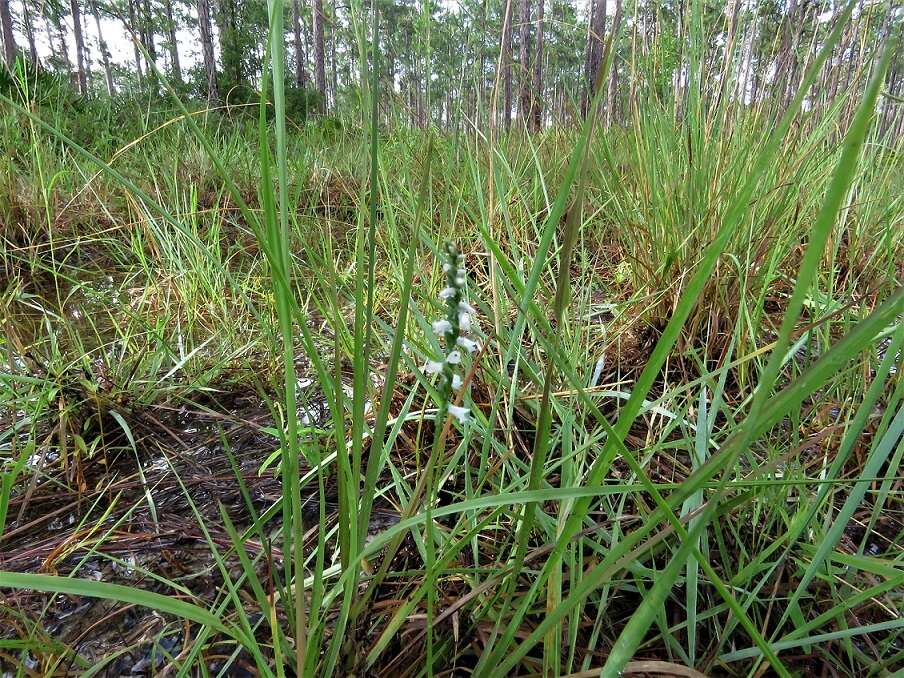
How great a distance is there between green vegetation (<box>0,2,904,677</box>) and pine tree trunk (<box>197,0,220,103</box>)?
748 cm

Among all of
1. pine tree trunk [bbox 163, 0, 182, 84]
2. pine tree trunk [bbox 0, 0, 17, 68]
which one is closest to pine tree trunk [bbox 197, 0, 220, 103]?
pine tree trunk [bbox 163, 0, 182, 84]

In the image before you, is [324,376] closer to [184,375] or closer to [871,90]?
[871,90]

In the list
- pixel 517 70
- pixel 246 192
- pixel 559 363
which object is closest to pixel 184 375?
pixel 559 363

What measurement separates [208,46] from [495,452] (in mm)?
9724

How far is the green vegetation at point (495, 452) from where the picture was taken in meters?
0.40

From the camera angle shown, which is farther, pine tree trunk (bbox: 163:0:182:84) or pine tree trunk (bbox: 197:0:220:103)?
pine tree trunk (bbox: 197:0:220:103)

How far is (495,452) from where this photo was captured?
84 centimetres

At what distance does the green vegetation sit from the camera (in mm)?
398

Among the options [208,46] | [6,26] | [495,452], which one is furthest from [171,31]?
[6,26]

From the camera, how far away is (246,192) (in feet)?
8.84

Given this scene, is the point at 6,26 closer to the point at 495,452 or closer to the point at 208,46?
the point at 208,46

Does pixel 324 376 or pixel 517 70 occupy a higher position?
pixel 517 70

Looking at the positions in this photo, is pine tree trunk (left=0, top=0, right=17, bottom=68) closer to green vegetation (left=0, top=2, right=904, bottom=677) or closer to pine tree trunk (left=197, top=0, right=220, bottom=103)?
pine tree trunk (left=197, top=0, right=220, bottom=103)

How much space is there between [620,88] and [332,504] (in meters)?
1.39
